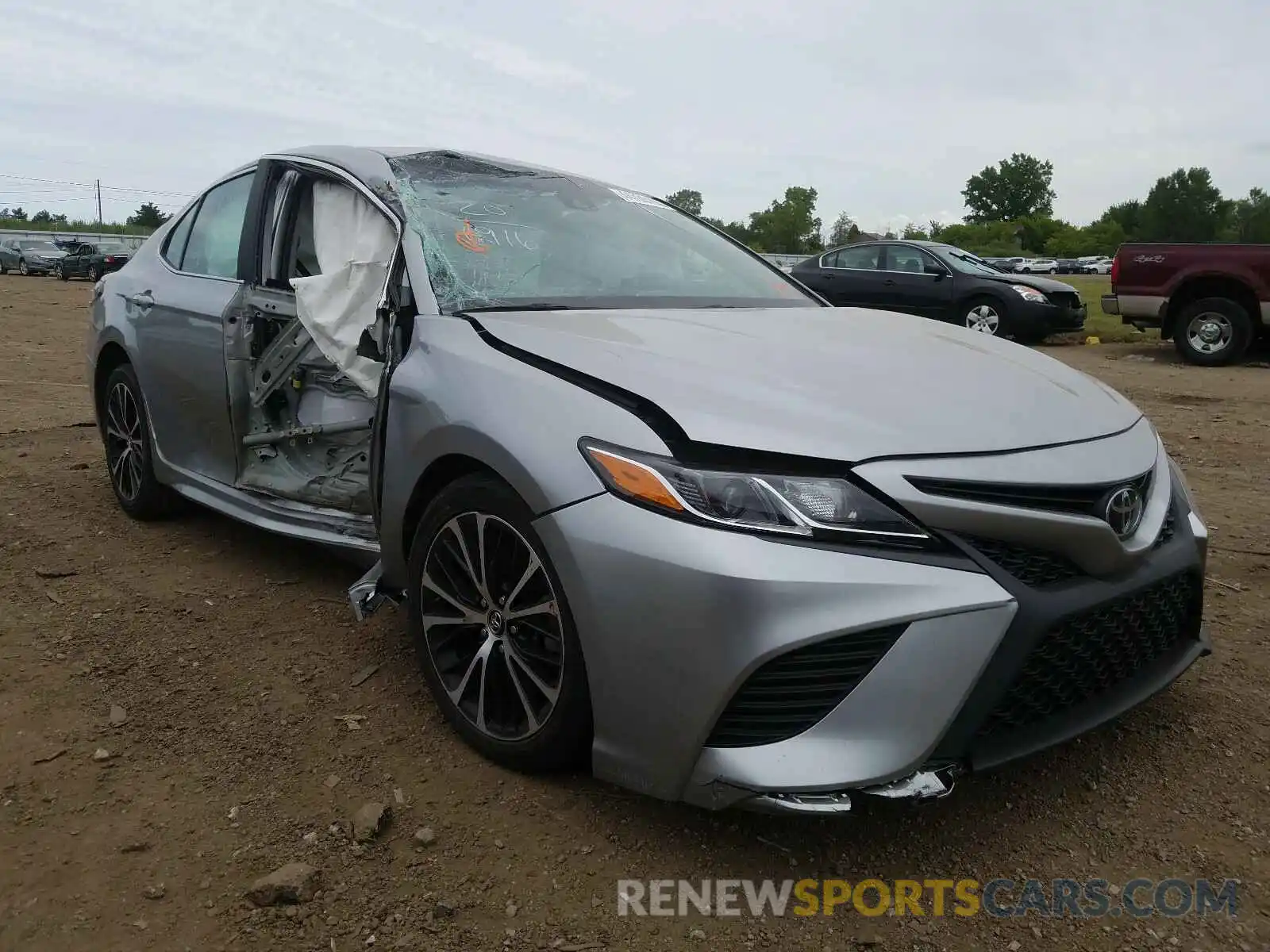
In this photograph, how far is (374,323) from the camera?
116 inches

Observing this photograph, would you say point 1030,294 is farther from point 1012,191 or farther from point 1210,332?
point 1012,191

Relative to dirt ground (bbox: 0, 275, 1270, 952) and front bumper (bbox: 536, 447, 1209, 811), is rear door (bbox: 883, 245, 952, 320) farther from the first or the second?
front bumper (bbox: 536, 447, 1209, 811)

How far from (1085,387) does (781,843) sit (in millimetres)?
1437

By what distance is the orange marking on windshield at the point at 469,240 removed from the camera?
2939 mm

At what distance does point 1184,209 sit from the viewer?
92.3 metres

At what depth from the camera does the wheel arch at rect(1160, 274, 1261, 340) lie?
33.6 feet

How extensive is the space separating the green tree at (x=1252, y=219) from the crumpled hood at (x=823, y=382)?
281 feet

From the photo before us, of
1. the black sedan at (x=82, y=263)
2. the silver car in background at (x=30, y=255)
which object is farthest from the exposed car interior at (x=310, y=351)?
the silver car in background at (x=30, y=255)

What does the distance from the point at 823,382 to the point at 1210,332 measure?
9996 millimetres

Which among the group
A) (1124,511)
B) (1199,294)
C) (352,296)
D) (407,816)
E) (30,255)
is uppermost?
(1199,294)

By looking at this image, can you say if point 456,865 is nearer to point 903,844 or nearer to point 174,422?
point 903,844

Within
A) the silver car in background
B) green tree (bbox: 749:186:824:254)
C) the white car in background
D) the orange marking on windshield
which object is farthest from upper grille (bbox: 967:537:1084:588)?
green tree (bbox: 749:186:824:254)

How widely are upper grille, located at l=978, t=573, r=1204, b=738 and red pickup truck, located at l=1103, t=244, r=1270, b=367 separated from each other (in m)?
9.38

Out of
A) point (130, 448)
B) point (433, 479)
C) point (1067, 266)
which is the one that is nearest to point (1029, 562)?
point (433, 479)
